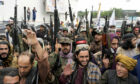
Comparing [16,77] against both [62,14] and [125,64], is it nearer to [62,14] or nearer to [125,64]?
[125,64]

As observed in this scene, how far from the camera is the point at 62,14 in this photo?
24406 millimetres

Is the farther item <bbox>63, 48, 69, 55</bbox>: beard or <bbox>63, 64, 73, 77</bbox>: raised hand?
<bbox>63, 48, 69, 55</bbox>: beard

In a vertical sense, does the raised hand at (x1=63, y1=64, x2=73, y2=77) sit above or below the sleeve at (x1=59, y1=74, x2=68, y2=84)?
above

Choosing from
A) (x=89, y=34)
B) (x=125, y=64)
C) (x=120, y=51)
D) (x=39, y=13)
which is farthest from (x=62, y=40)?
(x=39, y=13)

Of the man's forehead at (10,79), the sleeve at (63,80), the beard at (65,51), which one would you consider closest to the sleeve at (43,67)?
the man's forehead at (10,79)

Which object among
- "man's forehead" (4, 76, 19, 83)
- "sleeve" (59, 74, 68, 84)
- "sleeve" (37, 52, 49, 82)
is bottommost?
"sleeve" (59, 74, 68, 84)

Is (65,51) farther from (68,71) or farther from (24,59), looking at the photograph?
(24,59)

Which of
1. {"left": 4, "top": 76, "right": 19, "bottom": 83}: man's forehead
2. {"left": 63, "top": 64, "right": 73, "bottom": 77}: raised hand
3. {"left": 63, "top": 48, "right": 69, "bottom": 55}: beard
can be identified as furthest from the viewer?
{"left": 63, "top": 48, "right": 69, "bottom": 55}: beard

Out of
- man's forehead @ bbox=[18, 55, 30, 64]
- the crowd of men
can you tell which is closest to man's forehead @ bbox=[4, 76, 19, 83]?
the crowd of men

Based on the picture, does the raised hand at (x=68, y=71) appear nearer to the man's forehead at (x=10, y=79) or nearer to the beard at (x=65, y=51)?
the man's forehead at (x=10, y=79)

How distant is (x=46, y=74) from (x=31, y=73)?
196 millimetres

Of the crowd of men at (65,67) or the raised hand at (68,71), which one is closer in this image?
the crowd of men at (65,67)

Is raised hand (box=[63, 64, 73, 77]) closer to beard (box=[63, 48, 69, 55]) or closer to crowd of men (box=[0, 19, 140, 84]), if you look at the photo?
crowd of men (box=[0, 19, 140, 84])

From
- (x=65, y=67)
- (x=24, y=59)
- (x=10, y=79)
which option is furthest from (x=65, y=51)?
(x=10, y=79)
